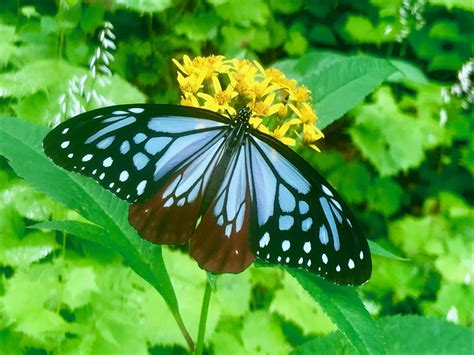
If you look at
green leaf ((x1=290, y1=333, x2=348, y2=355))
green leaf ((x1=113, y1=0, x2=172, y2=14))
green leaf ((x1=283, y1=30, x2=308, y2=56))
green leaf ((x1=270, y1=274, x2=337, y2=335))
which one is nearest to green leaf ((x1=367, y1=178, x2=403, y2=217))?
green leaf ((x1=283, y1=30, x2=308, y2=56))

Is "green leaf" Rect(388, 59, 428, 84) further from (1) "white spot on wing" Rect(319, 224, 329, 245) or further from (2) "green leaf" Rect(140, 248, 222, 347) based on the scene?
(1) "white spot on wing" Rect(319, 224, 329, 245)

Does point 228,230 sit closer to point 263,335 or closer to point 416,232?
point 263,335

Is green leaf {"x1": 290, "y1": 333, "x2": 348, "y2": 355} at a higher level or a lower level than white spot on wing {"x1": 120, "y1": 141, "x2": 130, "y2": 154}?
lower

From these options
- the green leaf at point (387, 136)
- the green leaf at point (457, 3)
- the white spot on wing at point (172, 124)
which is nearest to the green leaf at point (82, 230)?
the white spot on wing at point (172, 124)

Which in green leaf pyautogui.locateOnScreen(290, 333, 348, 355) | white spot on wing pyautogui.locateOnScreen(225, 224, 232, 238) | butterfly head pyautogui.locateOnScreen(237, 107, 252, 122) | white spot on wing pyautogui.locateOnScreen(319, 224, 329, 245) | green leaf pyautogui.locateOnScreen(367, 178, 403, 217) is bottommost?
green leaf pyautogui.locateOnScreen(367, 178, 403, 217)

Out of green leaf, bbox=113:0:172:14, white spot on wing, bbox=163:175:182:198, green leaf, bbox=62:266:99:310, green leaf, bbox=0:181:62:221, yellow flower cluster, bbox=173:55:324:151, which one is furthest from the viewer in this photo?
green leaf, bbox=113:0:172:14

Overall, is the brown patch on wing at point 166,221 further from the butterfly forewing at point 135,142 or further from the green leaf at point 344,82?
the green leaf at point 344,82

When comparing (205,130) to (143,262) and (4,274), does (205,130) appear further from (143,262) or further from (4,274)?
(4,274)

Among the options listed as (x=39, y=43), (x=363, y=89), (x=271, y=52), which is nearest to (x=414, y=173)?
(x=271, y=52)

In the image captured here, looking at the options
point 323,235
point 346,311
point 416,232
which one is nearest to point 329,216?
point 323,235
